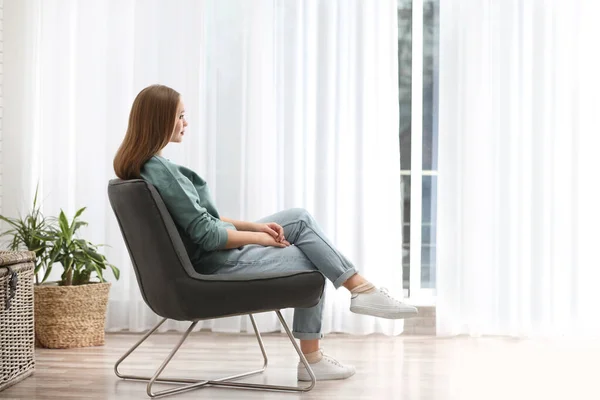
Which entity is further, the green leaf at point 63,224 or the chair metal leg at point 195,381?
the green leaf at point 63,224

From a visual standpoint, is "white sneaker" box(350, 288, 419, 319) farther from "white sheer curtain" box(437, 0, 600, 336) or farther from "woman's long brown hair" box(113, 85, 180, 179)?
"white sheer curtain" box(437, 0, 600, 336)

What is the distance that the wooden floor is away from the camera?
2883 millimetres

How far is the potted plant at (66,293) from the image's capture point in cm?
375

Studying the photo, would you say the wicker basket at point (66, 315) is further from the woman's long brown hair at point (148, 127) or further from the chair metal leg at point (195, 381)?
the woman's long brown hair at point (148, 127)

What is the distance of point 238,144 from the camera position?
13.7ft

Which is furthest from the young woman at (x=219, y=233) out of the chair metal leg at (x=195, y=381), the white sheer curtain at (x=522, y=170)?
the white sheer curtain at (x=522, y=170)

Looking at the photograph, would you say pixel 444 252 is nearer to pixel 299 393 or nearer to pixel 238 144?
pixel 238 144

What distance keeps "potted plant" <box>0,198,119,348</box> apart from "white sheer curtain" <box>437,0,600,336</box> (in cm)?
173

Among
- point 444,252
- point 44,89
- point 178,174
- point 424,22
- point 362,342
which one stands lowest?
point 362,342

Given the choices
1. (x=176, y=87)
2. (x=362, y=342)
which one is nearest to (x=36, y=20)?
(x=176, y=87)

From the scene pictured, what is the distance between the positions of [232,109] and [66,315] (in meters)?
1.34

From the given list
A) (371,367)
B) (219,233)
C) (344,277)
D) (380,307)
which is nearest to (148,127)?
(219,233)

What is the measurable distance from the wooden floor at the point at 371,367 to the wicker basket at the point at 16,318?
0.06m

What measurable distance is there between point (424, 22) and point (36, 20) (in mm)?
2065
